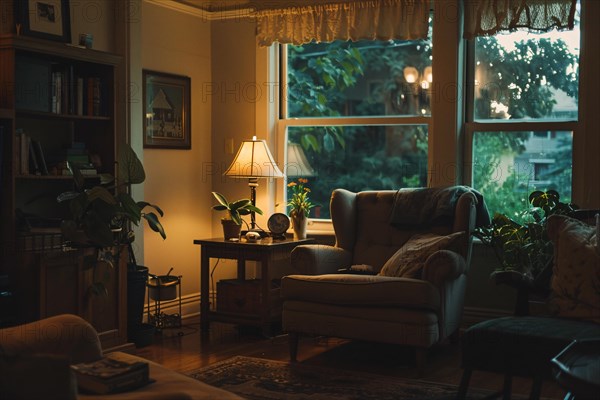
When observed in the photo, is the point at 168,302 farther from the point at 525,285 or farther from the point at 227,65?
the point at 525,285

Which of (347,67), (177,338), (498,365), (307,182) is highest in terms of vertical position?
(347,67)

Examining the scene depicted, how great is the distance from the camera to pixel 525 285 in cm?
352

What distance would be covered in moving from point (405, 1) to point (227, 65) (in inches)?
59.3

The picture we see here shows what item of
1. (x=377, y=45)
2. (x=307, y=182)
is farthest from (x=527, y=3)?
(x=307, y=182)

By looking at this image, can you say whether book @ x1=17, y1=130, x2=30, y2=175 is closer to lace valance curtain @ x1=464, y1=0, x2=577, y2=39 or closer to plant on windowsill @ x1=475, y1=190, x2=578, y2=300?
plant on windowsill @ x1=475, y1=190, x2=578, y2=300

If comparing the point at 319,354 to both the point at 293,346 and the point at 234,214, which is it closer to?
the point at 293,346

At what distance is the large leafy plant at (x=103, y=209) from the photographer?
14.1 ft

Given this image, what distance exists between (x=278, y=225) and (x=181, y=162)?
Answer: 0.97 meters

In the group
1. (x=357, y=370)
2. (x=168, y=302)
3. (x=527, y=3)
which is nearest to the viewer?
(x=357, y=370)

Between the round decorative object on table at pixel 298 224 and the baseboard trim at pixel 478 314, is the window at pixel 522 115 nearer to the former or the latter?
the baseboard trim at pixel 478 314

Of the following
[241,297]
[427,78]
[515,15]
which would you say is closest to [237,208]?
[241,297]

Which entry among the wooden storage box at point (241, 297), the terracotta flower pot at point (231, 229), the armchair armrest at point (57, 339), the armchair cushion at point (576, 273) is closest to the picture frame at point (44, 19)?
the terracotta flower pot at point (231, 229)

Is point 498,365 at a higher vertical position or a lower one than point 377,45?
lower

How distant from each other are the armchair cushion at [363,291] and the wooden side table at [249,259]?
0.59m
